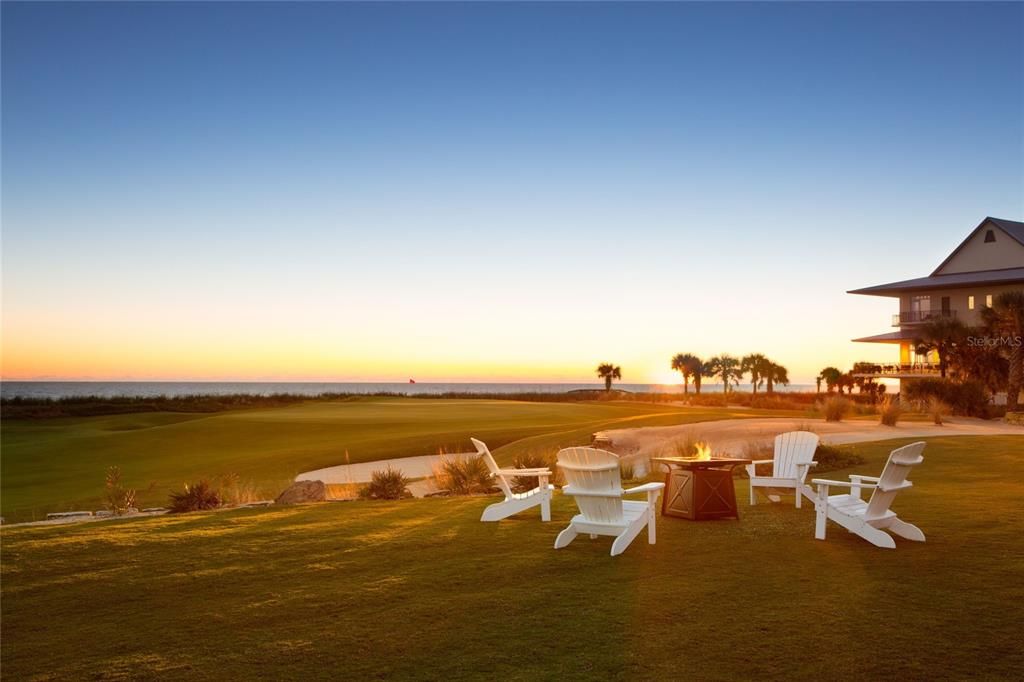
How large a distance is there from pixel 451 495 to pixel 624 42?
39.3ft

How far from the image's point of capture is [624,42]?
18.5 m

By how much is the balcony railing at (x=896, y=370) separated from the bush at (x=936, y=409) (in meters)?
14.2

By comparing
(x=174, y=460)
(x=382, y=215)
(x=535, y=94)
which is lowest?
(x=174, y=460)

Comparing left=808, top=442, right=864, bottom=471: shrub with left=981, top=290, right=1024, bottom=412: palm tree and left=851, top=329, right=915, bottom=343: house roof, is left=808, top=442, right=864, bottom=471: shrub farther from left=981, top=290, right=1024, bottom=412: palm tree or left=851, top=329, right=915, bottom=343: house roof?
left=851, top=329, right=915, bottom=343: house roof

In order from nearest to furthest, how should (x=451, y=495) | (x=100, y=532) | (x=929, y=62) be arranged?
(x=100, y=532), (x=451, y=495), (x=929, y=62)

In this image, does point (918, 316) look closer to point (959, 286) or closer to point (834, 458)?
point (959, 286)

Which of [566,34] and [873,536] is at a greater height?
[566,34]

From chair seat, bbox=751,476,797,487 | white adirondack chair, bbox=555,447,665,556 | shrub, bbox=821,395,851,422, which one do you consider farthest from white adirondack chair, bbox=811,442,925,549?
shrub, bbox=821,395,851,422

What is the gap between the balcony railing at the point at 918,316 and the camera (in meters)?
45.0

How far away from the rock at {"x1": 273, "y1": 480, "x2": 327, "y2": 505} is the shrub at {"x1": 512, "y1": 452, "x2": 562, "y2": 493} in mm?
3527

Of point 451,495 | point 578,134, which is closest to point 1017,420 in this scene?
point 578,134

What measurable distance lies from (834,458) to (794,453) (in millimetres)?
6160

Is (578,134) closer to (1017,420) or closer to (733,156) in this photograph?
(733,156)

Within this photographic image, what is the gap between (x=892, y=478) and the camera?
7930 millimetres
